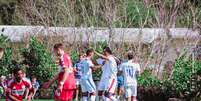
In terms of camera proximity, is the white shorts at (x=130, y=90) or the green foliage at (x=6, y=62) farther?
the green foliage at (x=6, y=62)

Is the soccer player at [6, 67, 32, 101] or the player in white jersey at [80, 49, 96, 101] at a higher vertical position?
the soccer player at [6, 67, 32, 101]

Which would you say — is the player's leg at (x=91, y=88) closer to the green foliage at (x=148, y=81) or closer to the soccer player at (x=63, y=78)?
Result: the green foliage at (x=148, y=81)

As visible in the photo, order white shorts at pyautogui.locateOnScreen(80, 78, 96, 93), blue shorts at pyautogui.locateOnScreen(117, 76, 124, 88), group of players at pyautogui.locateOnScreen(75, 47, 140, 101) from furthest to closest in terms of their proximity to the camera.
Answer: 1. blue shorts at pyautogui.locateOnScreen(117, 76, 124, 88)
2. white shorts at pyautogui.locateOnScreen(80, 78, 96, 93)
3. group of players at pyautogui.locateOnScreen(75, 47, 140, 101)

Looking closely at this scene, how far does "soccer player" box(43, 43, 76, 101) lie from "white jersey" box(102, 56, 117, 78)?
424 centimetres

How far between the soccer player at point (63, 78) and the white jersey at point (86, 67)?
4501 millimetres

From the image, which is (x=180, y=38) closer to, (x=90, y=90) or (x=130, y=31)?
(x=130, y=31)

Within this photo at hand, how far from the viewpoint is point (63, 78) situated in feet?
46.4

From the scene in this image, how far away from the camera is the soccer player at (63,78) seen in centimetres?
1423

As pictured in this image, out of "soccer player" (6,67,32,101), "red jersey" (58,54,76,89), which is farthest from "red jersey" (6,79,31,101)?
"red jersey" (58,54,76,89)

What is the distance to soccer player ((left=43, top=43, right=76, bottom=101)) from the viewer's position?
14227mm

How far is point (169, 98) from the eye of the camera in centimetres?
2264

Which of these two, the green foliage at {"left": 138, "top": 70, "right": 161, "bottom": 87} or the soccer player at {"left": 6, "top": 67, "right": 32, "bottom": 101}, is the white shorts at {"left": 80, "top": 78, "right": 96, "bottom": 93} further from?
the green foliage at {"left": 138, "top": 70, "right": 161, "bottom": 87}

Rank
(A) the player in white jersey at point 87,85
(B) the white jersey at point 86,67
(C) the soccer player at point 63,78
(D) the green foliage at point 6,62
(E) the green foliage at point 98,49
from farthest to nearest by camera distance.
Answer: (D) the green foliage at point 6,62 < (E) the green foliage at point 98,49 < (A) the player in white jersey at point 87,85 < (B) the white jersey at point 86,67 < (C) the soccer player at point 63,78

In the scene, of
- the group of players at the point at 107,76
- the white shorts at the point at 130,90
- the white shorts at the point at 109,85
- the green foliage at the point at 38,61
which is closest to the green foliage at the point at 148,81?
the green foliage at the point at 38,61
